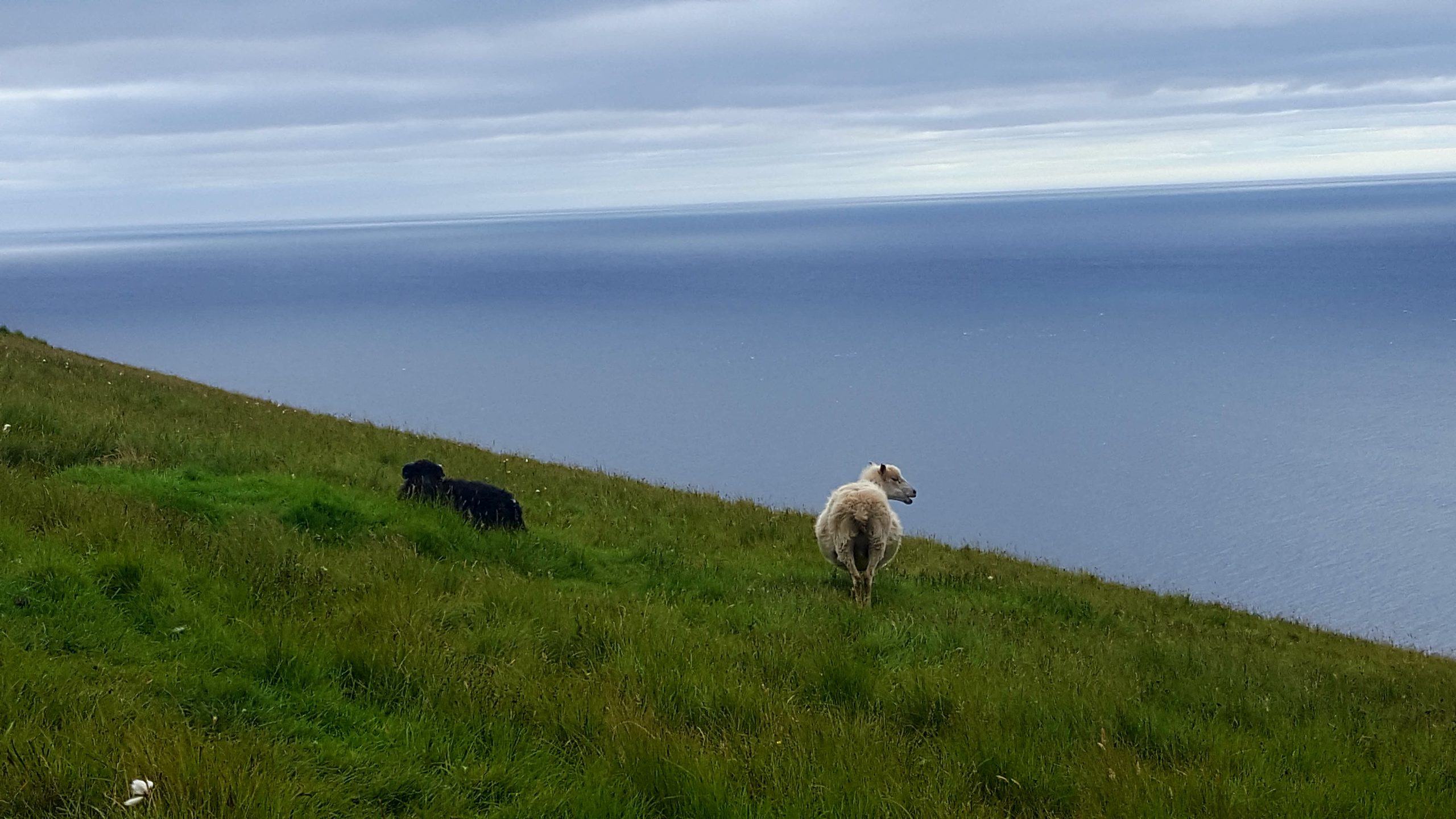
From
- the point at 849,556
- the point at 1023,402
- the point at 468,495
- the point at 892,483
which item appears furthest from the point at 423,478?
the point at 1023,402

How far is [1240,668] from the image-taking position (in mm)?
10844

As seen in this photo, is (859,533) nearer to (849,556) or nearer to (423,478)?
(849,556)

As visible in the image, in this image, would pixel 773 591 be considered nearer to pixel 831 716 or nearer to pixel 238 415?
pixel 831 716

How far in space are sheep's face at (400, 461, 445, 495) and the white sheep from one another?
5.14 m

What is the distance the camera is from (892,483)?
55.8 feet

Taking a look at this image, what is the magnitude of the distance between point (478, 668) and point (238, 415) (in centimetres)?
1651

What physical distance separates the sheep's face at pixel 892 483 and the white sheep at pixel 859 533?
2506 millimetres

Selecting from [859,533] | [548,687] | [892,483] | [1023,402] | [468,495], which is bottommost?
[548,687]

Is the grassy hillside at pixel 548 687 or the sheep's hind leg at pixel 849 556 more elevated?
the sheep's hind leg at pixel 849 556

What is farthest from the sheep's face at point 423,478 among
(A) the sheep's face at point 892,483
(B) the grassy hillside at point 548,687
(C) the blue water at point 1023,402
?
(C) the blue water at point 1023,402

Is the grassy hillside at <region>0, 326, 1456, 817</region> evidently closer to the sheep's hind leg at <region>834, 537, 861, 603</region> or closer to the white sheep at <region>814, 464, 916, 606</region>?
the sheep's hind leg at <region>834, 537, 861, 603</region>

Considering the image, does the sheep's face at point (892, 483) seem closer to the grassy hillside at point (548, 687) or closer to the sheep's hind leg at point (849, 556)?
the sheep's hind leg at point (849, 556)

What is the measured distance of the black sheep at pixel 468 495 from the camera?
12.6m

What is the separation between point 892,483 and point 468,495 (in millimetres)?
7303
